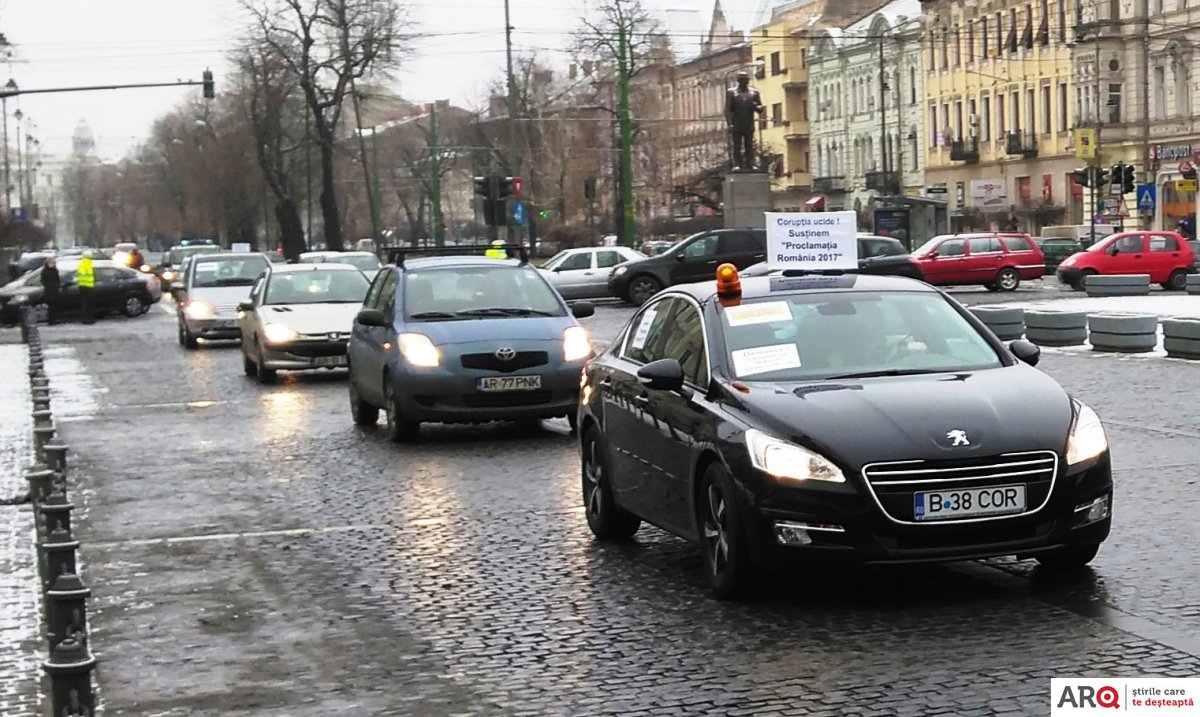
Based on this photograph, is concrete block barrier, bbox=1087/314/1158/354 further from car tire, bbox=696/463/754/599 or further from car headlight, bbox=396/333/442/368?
car tire, bbox=696/463/754/599

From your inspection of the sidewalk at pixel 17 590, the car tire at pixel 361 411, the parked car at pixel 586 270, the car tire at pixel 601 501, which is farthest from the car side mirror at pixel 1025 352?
the parked car at pixel 586 270

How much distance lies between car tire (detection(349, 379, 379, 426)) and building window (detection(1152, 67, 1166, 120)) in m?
59.3

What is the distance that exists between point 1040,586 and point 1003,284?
1591 inches

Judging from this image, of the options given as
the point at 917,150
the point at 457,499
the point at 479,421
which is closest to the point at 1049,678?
the point at 457,499

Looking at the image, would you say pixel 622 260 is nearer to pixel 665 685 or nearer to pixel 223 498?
pixel 223 498

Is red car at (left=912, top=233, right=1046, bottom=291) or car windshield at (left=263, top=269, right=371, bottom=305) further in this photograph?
red car at (left=912, top=233, right=1046, bottom=291)

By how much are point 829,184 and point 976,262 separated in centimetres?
6390

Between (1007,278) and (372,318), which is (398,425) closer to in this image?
(372,318)

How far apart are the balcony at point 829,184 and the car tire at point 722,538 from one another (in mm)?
102180

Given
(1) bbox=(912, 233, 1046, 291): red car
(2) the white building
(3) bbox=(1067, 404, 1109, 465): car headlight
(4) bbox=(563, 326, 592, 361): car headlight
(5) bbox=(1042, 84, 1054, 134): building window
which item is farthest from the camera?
(2) the white building

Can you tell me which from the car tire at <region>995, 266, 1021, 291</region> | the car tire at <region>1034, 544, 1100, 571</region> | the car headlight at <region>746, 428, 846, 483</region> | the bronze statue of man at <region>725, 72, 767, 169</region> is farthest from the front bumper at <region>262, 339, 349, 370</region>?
the car tire at <region>995, 266, 1021, 291</region>

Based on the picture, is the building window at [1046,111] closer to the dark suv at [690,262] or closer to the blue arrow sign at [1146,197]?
the blue arrow sign at [1146,197]

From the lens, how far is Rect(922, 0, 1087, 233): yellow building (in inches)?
3196

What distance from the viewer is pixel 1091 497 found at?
847 centimetres
